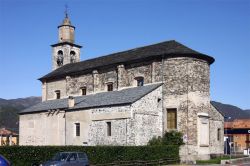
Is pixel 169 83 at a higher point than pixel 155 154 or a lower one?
higher

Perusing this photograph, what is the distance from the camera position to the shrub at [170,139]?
35.9 metres

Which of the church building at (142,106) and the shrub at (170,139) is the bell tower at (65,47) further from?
the shrub at (170,139)

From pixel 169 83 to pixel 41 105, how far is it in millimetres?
19268

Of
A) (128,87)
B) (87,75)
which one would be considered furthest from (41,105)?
(128,87)

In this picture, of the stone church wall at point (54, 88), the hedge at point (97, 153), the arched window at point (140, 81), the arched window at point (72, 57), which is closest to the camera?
the hedge at point (97, 153)

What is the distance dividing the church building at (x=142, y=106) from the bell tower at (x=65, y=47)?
38.5 ft

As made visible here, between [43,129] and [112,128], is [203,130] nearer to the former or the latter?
[112,128]

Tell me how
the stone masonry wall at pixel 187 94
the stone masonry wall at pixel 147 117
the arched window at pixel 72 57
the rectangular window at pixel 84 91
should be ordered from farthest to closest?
the arched window at pixel 72 57, the rectangular window at pixel 84 91, the stone masonry wall at pixel 187 94, the stone masonry wall at pixel 147 117

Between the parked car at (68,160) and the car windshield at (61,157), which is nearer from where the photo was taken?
the parked car at (68,160)

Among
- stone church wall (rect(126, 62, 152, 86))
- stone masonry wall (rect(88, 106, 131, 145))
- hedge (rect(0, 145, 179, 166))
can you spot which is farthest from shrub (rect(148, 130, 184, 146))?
stone church wall (rect(126, 62, 152, 86))

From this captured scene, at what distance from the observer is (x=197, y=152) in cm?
3691

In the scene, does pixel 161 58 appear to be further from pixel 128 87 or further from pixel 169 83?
pixel 128 87

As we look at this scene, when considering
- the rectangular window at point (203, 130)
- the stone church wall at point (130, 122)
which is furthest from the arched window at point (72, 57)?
the rectangular window at point (203, 130)

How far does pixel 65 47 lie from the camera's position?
5775cm
